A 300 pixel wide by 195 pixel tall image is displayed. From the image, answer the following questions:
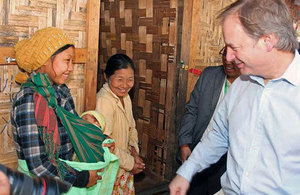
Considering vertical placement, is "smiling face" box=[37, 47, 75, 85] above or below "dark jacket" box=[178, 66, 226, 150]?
above

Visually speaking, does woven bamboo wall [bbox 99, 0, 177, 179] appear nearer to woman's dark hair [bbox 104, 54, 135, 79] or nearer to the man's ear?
woman's dark hair [bbox 104, 54, 135, 79]

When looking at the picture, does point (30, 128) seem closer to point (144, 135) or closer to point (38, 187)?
point (38, 187)

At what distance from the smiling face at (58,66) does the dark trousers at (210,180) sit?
1660 mm

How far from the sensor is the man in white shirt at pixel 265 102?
1.54m

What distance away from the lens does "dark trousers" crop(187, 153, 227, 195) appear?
290cm

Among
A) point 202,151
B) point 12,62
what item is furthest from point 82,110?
point 202,151

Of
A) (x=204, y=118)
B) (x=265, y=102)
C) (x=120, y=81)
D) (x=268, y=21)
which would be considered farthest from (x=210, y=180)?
(x=268, y=21)

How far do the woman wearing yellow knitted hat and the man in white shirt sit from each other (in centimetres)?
95

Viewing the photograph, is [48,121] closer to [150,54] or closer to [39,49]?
[39,49]

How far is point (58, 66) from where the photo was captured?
2062mm

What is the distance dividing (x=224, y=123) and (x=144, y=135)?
261 cm

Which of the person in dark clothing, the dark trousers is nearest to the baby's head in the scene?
the person in dark clothing

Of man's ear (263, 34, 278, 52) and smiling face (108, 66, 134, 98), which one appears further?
smiling face (108, 66, 134, 98)

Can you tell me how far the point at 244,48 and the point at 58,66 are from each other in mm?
1169
